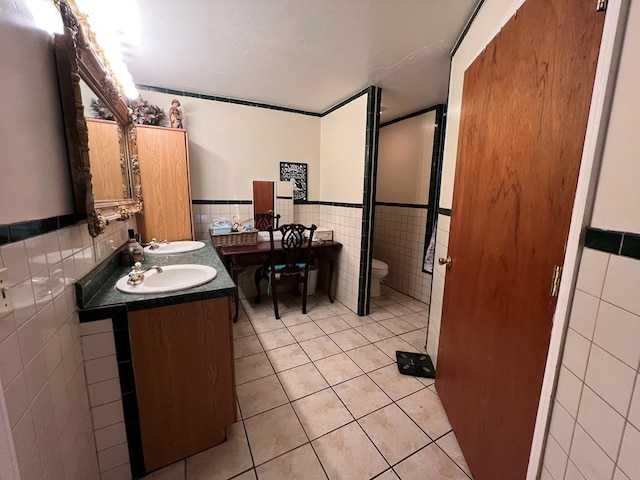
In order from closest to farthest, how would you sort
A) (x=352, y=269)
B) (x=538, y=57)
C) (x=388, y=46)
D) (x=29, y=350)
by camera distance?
(x=29, y=350), (x=538, y=57), (x=388, y=46), (x=352, y=269)

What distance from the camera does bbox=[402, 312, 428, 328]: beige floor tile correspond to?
2629 mm

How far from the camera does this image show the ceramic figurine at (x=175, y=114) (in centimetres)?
239

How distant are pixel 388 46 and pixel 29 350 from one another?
2.32 metres

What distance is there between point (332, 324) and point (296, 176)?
1.78m

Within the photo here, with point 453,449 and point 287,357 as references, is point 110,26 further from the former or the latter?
point 453,449

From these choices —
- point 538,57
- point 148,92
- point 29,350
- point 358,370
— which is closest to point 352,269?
Answer: point 358,370

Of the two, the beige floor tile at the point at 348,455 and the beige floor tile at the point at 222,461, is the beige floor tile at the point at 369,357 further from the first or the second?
the beige floor tile at the point at 222,461

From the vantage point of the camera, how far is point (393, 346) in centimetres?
226

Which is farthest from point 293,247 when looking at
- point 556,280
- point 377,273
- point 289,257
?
point 556,280

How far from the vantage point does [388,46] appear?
180 centimetres

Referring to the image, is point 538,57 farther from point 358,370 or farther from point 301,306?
point 301,306

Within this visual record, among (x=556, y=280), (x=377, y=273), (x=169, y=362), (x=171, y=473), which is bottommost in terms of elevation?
(x=171, y=473)

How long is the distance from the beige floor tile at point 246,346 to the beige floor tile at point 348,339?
66 cm

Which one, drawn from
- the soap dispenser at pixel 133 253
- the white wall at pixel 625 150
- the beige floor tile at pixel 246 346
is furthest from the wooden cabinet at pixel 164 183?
the white wall at pixel 625 150
